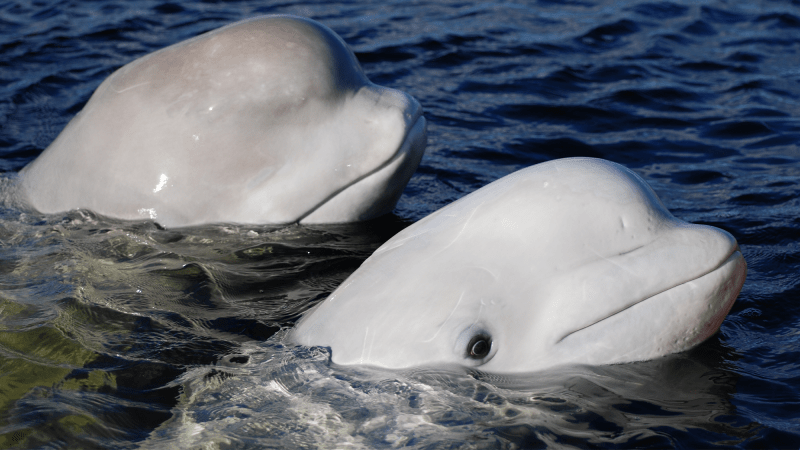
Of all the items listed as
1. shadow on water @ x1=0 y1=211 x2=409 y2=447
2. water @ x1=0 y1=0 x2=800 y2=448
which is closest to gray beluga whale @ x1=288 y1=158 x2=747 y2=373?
water @ x1=0 y1=0 x2=800 y2=448

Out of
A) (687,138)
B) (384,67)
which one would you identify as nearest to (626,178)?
(687,138)

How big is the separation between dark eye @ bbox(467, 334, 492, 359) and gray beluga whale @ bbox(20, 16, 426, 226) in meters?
2.14

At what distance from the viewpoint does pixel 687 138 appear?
888cm

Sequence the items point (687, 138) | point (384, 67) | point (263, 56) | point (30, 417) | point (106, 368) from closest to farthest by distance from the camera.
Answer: point (30, 417), point (106, 368), point (263, 56), point (687, 138), point (384, 67)

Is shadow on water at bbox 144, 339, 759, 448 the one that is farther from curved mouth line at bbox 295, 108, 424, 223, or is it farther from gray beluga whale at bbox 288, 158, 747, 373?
curved mouth line at bbox 295, 108, 424, 223

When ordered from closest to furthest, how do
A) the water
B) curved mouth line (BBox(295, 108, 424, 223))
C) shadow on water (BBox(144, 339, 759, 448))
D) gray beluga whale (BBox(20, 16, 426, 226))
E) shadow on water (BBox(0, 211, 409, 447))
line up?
shadow on water (BBox(144, 339, 759, 448))
the water
shadow on water (BBox(0, 211, 409, 447))
gray beluga whale (BBox(20, 16, 426, 226))
curved mouth line (BBox(295, 108, 424, 223))

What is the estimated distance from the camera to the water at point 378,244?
359cm

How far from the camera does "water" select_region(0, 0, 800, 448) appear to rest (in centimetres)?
359

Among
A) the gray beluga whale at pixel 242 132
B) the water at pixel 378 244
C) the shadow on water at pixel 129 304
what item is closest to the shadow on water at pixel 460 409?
the water at pixel 378 244

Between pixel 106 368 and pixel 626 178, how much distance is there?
8.84ft

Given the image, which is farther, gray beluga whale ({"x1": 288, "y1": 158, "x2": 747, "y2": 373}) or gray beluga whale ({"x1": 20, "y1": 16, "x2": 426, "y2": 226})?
gray beluga whale ({"x1": 20, "y1": 16, "x2": 426, "y2": 226})

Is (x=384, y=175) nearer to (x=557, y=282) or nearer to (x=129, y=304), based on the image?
(x=129, y=304)

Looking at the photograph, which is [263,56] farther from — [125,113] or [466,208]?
[466,208]

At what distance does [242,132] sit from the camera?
5.42 meters
